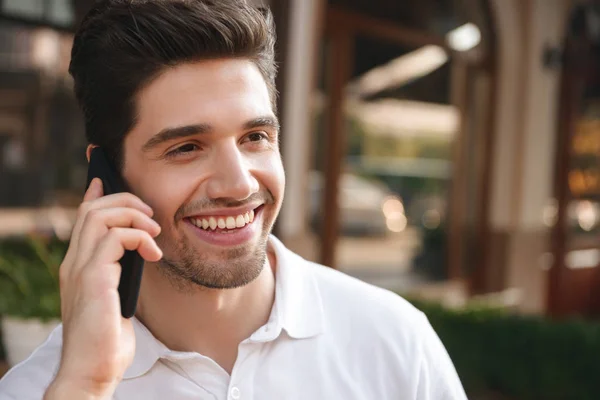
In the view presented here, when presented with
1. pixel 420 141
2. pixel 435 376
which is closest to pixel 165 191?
pixel 435 376

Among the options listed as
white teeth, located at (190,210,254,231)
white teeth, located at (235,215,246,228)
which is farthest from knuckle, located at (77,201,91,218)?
white teeth, located at (235,215,246,228)

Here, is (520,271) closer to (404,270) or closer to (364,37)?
(404,270)

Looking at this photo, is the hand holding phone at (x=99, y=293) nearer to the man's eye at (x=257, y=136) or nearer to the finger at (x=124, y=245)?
the finger at (x=124, y=245)

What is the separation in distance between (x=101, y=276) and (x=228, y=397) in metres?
0.38

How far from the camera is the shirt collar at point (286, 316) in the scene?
1684 mm

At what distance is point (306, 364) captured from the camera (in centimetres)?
168

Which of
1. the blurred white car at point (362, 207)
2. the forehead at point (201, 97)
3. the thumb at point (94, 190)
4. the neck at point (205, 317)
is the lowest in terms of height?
the blurred white car at point (362, 207)

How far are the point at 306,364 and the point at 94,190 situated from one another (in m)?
0.65

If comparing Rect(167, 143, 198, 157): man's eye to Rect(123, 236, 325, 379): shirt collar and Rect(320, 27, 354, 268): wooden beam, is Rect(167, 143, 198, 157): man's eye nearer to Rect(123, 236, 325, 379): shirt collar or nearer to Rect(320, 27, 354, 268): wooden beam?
Rect(123, 236, 325, 379): shirt collar

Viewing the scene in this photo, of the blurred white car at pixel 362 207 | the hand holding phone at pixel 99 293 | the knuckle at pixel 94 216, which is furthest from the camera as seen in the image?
the blurred white car at pixel 362 207

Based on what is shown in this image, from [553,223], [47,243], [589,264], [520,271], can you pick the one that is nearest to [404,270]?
[520,271]

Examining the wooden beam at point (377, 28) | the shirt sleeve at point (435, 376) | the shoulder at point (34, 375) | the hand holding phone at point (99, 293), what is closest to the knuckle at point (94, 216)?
the hand holding phone at point (99, 293)

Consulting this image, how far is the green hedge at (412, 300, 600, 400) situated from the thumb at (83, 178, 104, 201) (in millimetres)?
3816

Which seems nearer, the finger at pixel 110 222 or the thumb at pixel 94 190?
the finger at pixel 110 222
